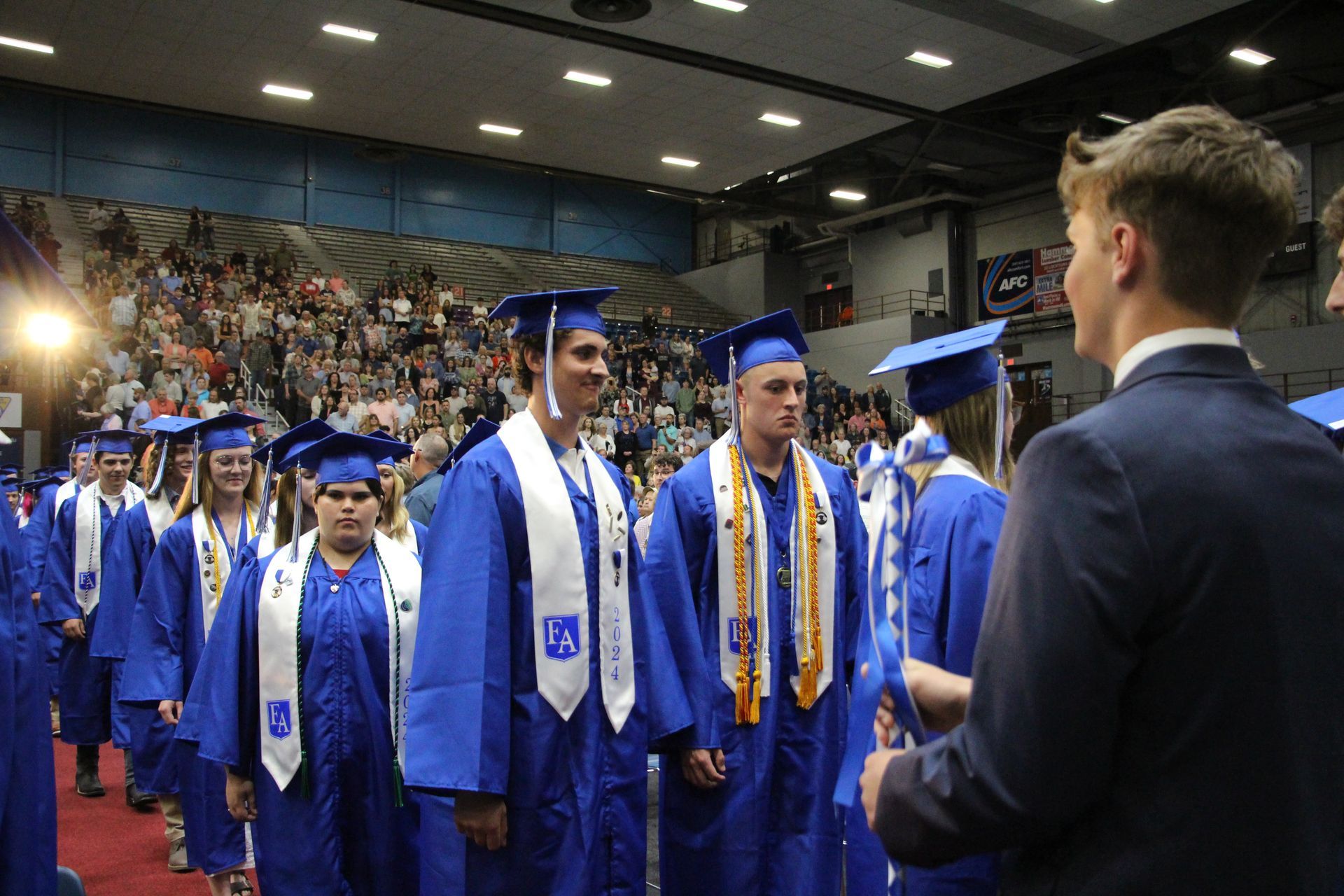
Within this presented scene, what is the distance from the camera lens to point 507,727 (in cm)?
265

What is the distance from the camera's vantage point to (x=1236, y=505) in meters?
1.18

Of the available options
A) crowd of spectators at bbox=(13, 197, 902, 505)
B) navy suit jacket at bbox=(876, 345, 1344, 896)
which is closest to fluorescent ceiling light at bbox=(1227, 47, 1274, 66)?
crowd of spectators at bbox=(13, 197, 902, 505)

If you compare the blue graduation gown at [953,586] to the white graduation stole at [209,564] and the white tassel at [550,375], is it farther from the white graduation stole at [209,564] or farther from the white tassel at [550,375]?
→ the white graduation stole at [209,564]

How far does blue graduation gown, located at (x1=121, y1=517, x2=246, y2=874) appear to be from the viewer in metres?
4.50

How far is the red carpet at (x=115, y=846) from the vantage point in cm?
508

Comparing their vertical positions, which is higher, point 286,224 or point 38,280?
point 286,224

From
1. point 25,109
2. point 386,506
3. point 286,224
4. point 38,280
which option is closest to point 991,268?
point 286,224

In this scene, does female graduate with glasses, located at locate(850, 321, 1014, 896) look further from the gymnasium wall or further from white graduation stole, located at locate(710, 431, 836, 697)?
the gymnasium wall

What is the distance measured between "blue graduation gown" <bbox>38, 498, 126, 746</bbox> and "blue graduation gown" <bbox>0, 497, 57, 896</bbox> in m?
4.73

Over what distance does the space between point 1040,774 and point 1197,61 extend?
20.7 metres

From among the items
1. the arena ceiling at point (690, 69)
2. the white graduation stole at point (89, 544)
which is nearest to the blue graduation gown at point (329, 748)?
the white graduation stole at point (89, 544)

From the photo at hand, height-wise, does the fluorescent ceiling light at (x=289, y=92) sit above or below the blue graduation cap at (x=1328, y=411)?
above

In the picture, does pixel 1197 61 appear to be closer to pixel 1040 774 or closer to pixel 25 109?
pixel 1040 774

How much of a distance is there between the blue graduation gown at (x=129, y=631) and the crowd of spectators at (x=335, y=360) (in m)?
5.26
